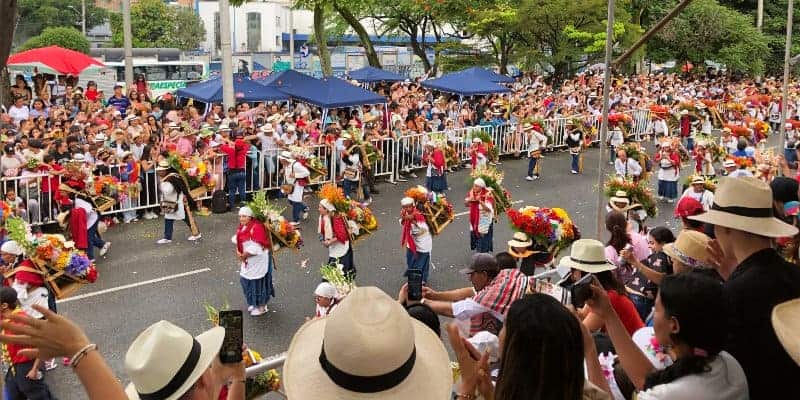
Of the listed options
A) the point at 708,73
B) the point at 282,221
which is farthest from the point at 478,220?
the point at 708,73

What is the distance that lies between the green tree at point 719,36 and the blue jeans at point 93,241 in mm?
29252

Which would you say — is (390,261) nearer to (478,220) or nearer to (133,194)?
(478,220)

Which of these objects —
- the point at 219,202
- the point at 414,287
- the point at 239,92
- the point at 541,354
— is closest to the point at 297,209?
the point at 219,202

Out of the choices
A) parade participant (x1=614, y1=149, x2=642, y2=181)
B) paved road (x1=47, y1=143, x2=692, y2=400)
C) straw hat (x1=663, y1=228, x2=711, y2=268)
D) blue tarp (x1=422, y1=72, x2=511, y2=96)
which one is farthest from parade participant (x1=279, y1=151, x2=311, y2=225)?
blue tarp (x1=422, y1=72, x2=511, y2=96)

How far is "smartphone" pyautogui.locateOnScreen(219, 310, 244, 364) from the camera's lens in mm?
3168

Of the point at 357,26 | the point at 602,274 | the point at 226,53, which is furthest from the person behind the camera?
the point at 357,26

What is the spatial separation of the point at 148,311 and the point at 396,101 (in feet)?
44.7

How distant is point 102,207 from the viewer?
1258 centimetres

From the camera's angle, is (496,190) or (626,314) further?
(496,190)

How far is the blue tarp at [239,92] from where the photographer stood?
1989cm

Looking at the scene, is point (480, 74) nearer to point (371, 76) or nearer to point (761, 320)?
point (371, 76)

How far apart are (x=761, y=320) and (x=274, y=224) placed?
23.2 ft

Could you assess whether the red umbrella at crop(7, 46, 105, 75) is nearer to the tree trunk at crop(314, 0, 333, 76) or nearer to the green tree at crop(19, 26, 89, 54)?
the tree trunk at crop(314, 0, 333, 76)

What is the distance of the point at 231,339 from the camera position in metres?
3.22
